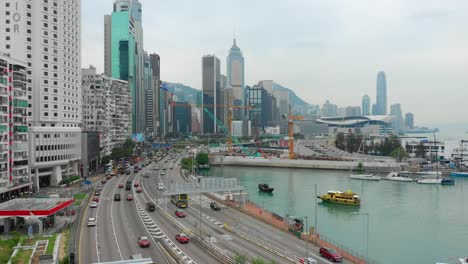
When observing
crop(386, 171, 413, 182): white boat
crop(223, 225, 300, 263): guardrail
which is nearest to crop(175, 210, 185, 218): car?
crop(223, 225, 300, 263): guardrail

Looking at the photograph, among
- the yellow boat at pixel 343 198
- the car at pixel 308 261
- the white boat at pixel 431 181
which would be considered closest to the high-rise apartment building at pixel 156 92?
the white boat at pixel 431 181

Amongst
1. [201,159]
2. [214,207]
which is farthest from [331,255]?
[201,159]

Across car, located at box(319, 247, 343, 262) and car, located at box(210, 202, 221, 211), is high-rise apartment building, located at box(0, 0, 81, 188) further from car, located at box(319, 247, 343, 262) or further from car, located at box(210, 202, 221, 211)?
car, located at box(319, 247, 343, 262)

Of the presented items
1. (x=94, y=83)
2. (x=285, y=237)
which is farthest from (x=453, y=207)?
(x=94, y=83)

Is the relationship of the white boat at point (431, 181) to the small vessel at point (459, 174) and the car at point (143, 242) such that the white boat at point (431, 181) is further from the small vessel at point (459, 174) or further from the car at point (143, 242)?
the car at point (143, 242)

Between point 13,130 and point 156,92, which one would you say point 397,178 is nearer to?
point 13,130

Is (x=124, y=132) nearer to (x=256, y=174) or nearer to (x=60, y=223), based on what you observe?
(x=256, y=174)
